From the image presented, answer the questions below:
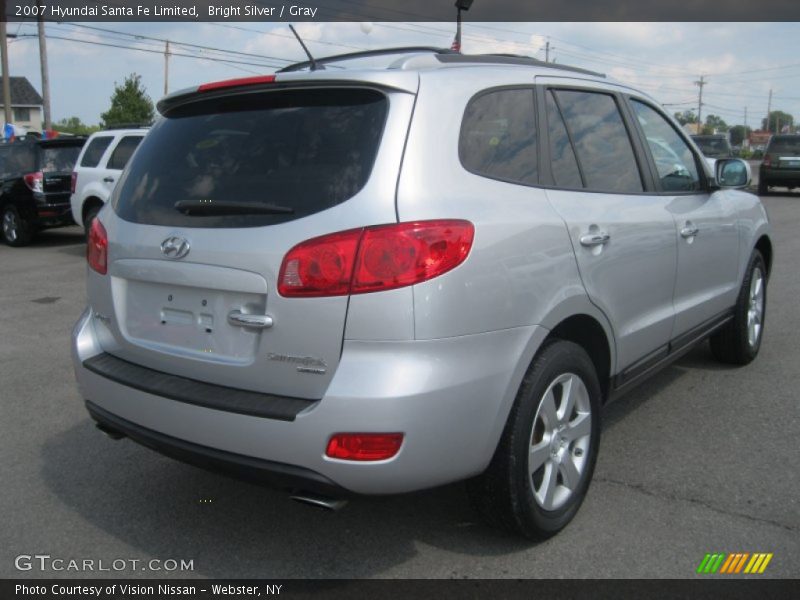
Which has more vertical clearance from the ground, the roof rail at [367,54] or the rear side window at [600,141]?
the roof rail at [367,54]

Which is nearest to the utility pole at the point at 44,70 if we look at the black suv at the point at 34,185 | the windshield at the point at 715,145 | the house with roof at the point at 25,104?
the black suv at the point at 34,185

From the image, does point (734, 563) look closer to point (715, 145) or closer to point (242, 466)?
point (242, 466)

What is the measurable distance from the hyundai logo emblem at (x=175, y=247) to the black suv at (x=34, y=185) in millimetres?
11769

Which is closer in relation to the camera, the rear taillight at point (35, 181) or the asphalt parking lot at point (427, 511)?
the asphalt parking lot at point (427, 511)

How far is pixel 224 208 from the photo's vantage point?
8.95ft

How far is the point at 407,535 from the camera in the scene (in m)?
3.19

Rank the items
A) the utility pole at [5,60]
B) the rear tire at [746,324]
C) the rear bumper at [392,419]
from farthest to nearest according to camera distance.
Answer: the utility pole at [5,60], the rear tire at [746,324], the rear bumper at [392,419]

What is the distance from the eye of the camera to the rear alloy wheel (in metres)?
13.5

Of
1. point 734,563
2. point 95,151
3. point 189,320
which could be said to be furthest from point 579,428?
point 95,151

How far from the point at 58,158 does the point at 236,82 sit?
478 inches

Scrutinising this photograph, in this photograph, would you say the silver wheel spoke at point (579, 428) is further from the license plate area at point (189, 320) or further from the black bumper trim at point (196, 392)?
the license plate area at point (189, 320)

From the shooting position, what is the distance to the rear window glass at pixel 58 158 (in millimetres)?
13609

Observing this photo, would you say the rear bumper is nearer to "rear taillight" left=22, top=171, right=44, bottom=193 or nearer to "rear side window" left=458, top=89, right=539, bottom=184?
"rear side window" left=458, top=89, right=539, bottom=184
